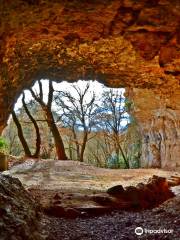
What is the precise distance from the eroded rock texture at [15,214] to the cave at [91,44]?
8.02ft

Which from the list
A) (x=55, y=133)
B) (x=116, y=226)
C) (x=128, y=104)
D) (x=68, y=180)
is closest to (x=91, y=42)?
(x=116, y=226)

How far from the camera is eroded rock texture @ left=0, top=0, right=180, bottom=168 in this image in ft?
16.3

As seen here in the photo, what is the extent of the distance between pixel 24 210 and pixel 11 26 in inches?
→ 114

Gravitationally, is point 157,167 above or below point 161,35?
below

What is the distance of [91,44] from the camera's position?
21.5 feet

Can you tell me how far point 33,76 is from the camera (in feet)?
27.6

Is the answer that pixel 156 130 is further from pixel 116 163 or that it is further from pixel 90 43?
pixel 90 43

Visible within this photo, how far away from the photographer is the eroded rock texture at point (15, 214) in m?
3.34

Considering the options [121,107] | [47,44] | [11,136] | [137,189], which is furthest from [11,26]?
[11,136]

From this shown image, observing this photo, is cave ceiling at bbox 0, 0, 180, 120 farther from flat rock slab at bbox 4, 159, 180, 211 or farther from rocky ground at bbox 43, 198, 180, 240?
rocky ground at bbox 43, 198, 180, 240

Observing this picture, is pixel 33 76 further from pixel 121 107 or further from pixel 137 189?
pixel 121 107

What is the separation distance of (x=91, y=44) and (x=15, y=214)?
12.4ft

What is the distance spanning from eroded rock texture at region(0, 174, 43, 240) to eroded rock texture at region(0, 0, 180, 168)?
2427mm

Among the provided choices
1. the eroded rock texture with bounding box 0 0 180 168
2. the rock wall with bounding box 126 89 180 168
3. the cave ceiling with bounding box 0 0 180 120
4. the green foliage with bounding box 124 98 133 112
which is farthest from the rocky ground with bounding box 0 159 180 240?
the green foliage with bounding box 124 98 133 112
